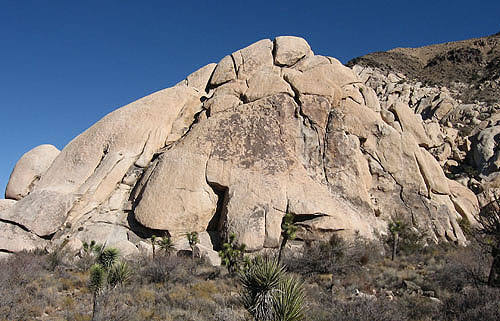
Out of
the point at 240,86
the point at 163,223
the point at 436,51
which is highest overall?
the point at 436,51

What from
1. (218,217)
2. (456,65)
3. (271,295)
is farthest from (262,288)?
(456,65)

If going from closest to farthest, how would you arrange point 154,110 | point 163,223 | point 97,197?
point 163,223
point 97,197
point 154,110

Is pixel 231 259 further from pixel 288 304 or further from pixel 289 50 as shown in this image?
pixel 289 50

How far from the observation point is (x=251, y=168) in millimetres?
24969

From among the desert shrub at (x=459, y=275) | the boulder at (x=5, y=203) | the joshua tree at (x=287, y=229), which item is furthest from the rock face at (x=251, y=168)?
the desert shrub at (x=459, y=275)

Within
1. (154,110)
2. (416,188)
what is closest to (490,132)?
(416,188)

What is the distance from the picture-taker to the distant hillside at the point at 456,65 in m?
60.0

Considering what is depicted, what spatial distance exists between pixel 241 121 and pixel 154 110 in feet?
26.3

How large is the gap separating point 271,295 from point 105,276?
538cm

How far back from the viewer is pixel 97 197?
25.0 m

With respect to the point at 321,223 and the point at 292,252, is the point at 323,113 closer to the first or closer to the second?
the point at 321,223

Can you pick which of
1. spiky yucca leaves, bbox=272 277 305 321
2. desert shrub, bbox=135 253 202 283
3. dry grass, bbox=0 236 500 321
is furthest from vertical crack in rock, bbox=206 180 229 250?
spiky yucca leaves, bbox=272 277 305 321

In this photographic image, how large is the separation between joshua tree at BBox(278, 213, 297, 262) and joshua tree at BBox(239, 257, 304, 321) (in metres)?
11.2

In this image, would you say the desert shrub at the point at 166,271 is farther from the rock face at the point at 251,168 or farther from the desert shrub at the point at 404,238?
the desert shrub at the point at 404,238
